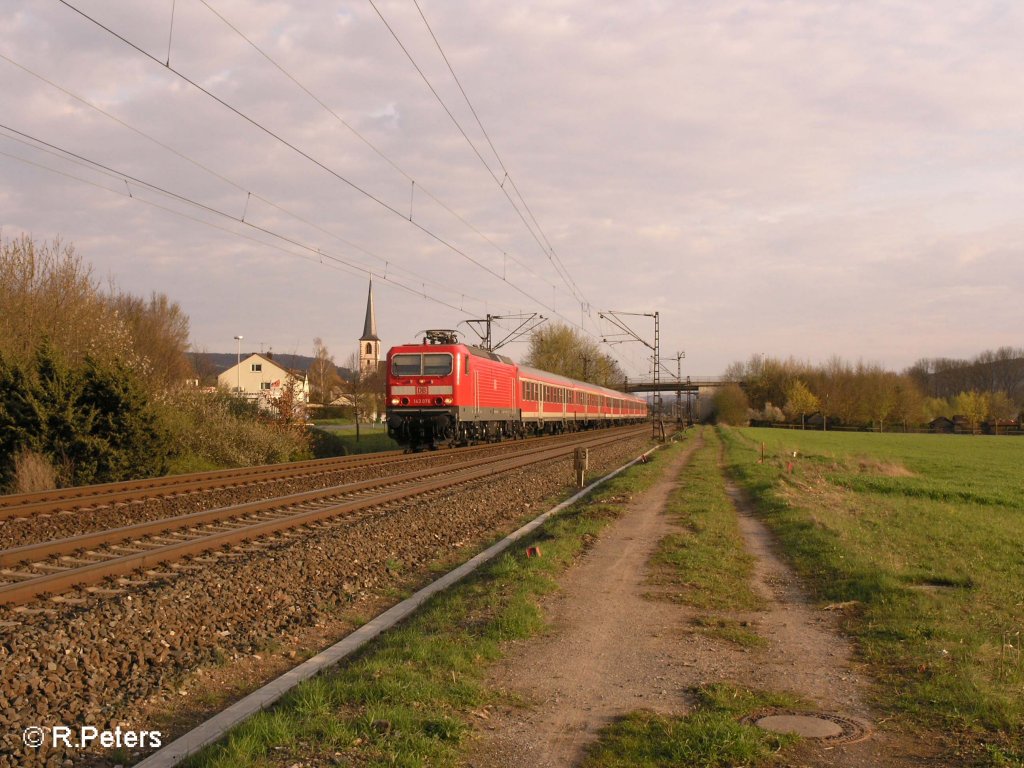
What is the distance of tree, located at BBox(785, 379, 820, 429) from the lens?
10038cm

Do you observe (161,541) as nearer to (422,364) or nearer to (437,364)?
(437,364)

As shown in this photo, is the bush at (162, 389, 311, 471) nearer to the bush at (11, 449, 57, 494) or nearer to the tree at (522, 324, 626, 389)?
the bush at (11, 449, 57, 494)

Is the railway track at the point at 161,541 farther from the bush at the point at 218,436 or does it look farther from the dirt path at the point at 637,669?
the bush at the point at 218,436

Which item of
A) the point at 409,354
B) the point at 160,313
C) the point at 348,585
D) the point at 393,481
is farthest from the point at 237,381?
the point at 348,585

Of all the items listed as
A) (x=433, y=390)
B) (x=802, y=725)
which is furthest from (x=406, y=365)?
(x=802, y=725)

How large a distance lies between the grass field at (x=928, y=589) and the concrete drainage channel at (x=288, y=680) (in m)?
3.80

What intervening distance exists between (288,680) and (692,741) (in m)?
2.82

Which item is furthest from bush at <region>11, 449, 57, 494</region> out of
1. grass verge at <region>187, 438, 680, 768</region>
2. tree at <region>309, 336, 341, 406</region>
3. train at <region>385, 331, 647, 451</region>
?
tree at <region>309, 336, 341, 406</region>

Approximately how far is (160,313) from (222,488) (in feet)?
117

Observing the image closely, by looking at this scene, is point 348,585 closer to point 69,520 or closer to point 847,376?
point 69,520

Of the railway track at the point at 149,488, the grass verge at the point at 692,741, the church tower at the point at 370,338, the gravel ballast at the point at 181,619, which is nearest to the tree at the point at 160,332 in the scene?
the railway track at the point at 149,488

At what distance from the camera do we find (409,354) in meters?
27.8

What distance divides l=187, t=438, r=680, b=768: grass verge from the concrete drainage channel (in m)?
0.16

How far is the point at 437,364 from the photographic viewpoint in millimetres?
27250
